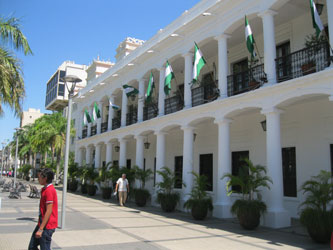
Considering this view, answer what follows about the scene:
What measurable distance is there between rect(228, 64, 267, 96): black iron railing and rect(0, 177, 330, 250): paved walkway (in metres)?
5.20

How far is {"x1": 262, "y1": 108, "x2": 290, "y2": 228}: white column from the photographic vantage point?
10062 mm

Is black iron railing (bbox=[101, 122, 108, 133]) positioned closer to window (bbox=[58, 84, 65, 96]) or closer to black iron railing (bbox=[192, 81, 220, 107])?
black iron railing (bbox=[192, 81, 220, 107])

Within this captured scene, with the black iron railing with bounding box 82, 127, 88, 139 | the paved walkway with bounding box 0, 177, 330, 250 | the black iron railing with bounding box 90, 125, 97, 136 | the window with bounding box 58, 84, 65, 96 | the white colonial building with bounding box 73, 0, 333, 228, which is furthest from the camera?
the window with bounding box 58, 84, 65, 96

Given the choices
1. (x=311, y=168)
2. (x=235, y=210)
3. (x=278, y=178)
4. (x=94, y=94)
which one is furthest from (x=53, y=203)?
(x=94, y=94)

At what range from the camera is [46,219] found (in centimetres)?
458

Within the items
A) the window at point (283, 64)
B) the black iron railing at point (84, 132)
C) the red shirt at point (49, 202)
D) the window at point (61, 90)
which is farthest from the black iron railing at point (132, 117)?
the window at point (61, 90)

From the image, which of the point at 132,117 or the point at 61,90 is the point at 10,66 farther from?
the point at 61,90

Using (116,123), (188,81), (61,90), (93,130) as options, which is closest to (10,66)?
(188,81)

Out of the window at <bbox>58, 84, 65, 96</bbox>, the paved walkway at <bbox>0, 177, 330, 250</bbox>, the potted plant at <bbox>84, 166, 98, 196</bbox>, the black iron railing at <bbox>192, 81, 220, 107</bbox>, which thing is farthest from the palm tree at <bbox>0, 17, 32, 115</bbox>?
the window at <bbox>58, 84, 65, 96</bbox>

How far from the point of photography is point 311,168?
11.5 m

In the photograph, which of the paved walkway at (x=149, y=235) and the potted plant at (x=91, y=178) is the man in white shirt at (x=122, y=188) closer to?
the paved walkway at (x=149, y=235)

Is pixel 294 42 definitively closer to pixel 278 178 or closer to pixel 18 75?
pixel 278 178

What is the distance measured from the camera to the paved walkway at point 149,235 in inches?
287

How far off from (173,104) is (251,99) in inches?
275
